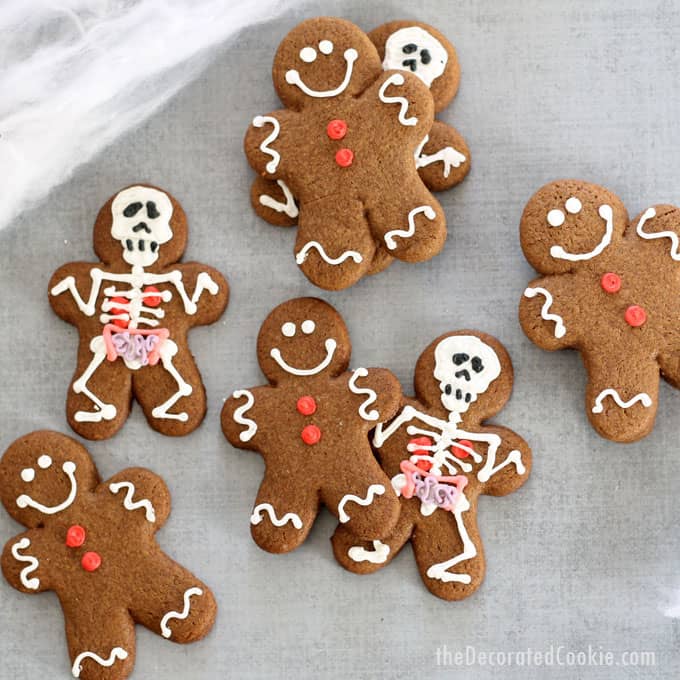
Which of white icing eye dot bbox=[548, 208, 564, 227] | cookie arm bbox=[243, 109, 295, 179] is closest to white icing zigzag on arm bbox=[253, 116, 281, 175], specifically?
cookie arm bbox=[243, 109, 295, 179]

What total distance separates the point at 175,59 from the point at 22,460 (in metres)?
0.69

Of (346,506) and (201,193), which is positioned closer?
(346,506)

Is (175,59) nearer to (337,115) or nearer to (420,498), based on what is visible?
(337,115)

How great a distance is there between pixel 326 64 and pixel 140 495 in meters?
0.73

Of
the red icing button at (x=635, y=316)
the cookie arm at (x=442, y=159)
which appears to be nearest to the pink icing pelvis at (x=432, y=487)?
the red icing button at (x=635, y=316)

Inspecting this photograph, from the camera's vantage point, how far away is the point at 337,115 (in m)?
1.69

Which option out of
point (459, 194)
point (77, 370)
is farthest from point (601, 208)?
point (77, 370)

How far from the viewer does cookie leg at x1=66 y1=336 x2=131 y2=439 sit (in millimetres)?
1730

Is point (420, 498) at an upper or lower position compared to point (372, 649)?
upper

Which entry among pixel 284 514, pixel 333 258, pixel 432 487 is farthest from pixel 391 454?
pixel 333 258

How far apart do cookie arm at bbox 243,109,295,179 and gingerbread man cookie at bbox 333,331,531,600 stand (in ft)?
1.23

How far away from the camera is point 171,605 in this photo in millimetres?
1688

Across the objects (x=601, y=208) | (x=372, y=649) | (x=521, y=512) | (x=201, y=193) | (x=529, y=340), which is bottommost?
(x=372, y=649)

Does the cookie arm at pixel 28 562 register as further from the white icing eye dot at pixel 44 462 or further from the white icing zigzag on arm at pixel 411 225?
the white icing zigzag on arm at pixel 411 225
